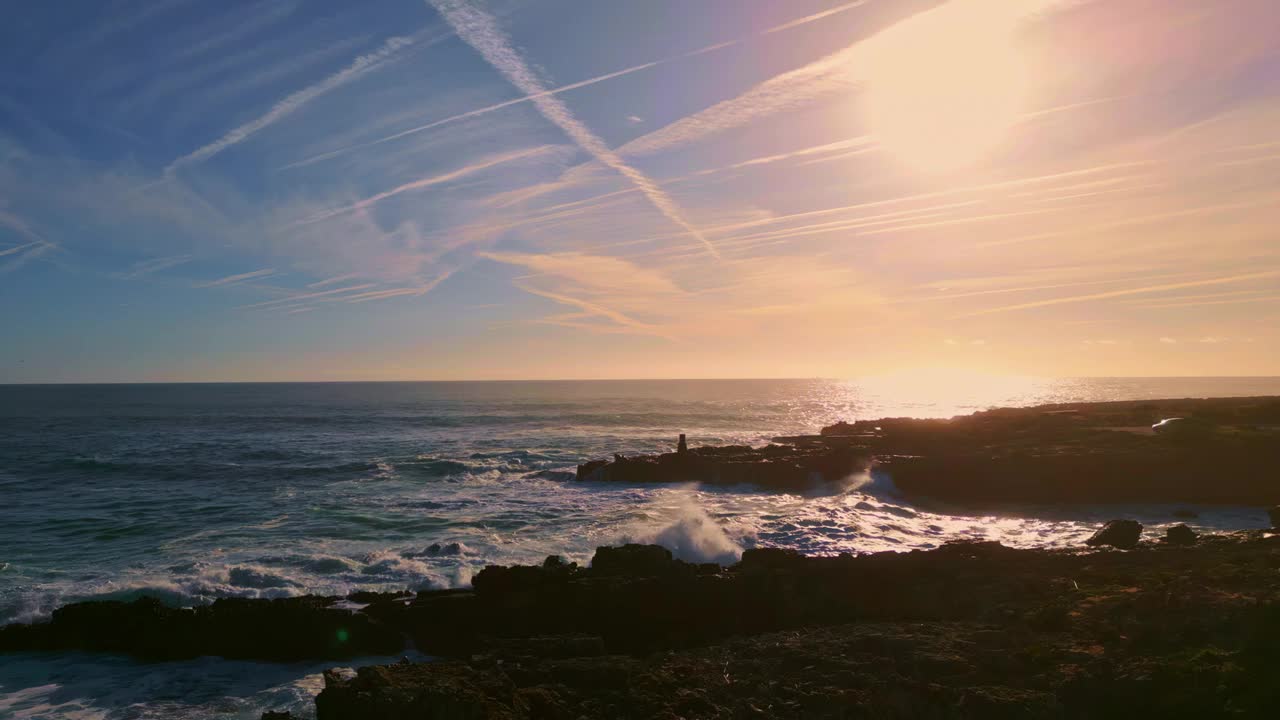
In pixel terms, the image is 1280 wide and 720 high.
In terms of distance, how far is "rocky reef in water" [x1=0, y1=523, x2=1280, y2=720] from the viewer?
8.09m

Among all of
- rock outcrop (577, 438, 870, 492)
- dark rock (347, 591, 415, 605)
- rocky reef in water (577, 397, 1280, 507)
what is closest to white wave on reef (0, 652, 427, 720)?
dark rock (347, 591, 415, 605)

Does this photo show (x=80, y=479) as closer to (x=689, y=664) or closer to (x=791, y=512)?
(x=791, y=512)

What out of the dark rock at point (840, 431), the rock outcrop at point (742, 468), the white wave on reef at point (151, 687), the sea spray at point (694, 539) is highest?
the dark rock at point (840, 431)

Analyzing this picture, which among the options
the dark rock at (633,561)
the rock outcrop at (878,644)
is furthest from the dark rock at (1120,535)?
the dark rock at (633,561)

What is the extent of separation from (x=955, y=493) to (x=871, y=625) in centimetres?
2125

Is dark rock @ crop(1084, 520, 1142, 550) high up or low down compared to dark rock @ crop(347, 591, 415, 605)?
up

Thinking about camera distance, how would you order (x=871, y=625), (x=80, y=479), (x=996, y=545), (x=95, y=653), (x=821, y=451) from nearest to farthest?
(x=871, y=625) → (x=95, y=653) → (x=996, y=545) → (x=80, y=479) → (x=821, y=451)

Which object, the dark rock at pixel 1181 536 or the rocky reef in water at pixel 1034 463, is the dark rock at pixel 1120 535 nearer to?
the dark rock at pixel 1181 536

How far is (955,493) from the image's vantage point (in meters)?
30.0

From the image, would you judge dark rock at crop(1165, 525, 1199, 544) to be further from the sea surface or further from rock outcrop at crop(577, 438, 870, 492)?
rock outcrop at crop(577, 438, 870, 492)

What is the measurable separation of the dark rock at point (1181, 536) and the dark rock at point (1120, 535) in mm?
686

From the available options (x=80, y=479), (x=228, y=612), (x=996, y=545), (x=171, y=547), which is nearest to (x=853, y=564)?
(x=996, y=545)

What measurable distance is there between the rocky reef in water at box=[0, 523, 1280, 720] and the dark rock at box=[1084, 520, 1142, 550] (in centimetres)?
110

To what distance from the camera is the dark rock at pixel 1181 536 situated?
17.5 metres
